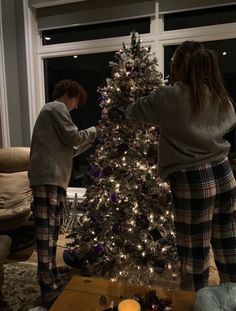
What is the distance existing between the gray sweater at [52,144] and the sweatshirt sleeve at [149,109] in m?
0.57

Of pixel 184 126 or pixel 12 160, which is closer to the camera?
pixel 184 126

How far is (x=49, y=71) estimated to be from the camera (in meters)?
3.61

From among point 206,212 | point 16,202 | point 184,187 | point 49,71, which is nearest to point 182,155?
point 184,187

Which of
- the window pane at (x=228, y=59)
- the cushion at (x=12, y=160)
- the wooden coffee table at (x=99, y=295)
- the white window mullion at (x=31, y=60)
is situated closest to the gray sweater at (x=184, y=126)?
the wooden coffee table at (x=99, y=295)

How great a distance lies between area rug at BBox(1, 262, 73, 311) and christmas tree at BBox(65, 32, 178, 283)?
401 millimetres

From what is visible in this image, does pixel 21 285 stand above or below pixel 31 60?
below

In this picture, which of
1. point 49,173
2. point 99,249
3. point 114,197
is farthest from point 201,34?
point 99,249

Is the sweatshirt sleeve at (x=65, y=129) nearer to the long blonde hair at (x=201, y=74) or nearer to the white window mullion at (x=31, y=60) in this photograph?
the long blonde hair at (x=201, y=74)

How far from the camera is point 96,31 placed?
3305 millimetres

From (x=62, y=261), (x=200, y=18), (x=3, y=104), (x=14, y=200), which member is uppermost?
(x=200, y=18)

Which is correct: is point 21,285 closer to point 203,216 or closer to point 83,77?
point 203,216

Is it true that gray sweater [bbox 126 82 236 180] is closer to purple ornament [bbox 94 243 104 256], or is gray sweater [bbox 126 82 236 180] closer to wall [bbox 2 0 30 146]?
purple ornament [bbox 94 243 104 256]

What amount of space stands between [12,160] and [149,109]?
198 centimetres

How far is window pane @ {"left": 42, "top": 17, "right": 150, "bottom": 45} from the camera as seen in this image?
318cm
